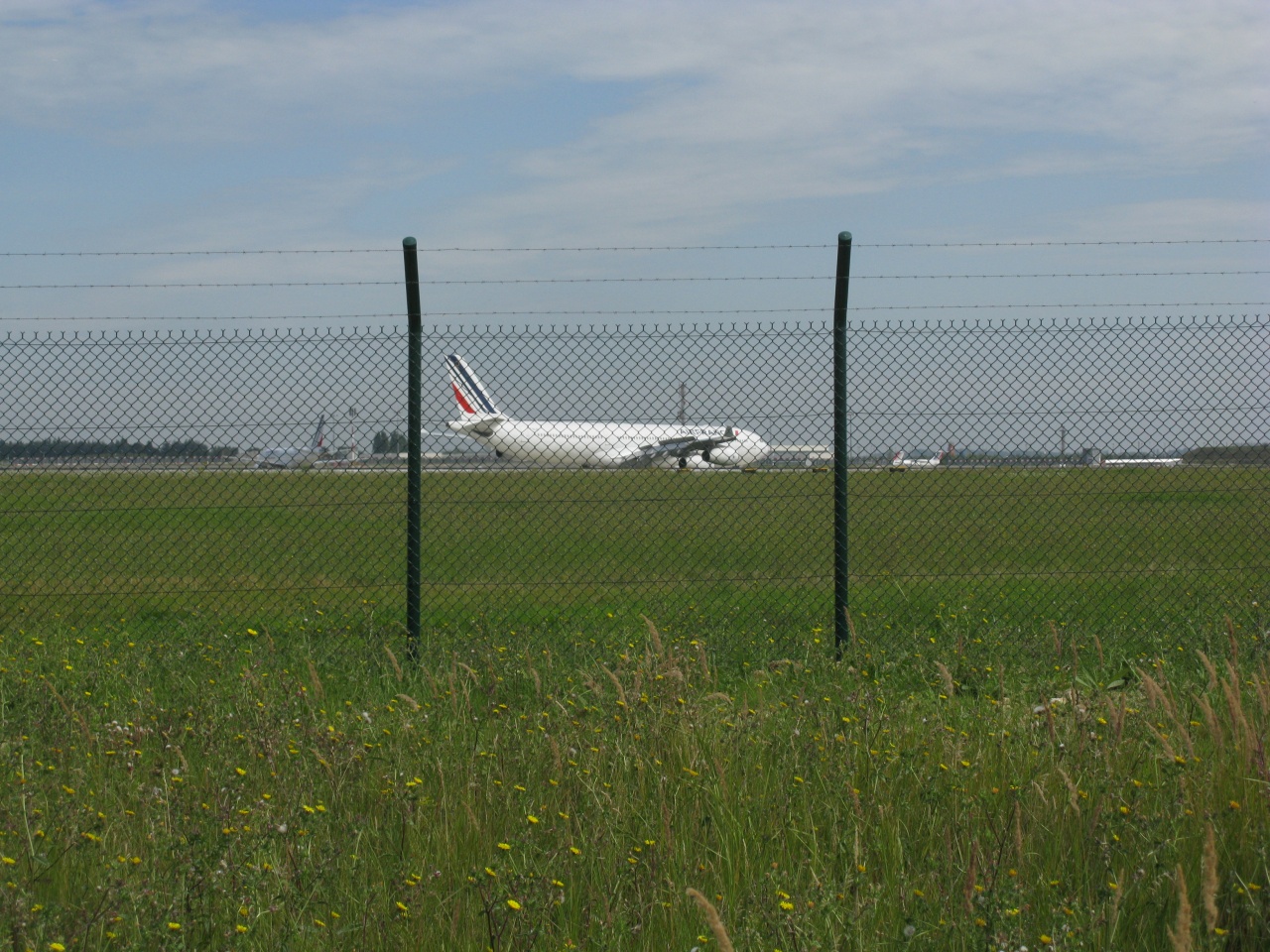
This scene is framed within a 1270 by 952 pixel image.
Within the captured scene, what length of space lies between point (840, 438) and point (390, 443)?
97.1 inches

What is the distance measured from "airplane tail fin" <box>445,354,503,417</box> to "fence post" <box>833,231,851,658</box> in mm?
1915

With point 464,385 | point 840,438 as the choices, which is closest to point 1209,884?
point 840,438

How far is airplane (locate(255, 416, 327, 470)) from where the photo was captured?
6180 mm

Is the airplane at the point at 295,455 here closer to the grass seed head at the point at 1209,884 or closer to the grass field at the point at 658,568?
the grass field at the point at 658,568

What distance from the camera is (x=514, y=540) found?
12.8 m

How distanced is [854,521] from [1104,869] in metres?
13.3

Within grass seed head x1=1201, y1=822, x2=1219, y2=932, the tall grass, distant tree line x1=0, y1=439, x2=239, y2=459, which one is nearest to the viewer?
grass seed head x1=1201, y1=822, x2=1219, y2=932

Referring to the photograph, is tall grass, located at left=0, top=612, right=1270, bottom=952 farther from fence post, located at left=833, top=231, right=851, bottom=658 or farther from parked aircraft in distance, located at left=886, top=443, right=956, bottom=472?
parked aircraft in distance, located at left=886, top=443, right=956, bottom=472

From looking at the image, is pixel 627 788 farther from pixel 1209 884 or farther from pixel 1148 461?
pixel 1148 461

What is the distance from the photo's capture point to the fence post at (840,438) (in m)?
6.22

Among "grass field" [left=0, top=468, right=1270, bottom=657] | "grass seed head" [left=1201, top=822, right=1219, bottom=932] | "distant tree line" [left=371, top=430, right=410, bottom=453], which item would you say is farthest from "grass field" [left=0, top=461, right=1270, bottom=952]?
"distant tree line" [left=371, top=430, right=410, bottom=453]

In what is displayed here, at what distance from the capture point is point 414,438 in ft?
20.8

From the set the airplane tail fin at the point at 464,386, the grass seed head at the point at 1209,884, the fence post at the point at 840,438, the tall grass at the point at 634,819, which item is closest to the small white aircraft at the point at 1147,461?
the fence post at the point at 840,438

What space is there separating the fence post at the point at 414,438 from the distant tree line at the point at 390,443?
0.08 m
